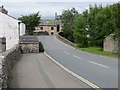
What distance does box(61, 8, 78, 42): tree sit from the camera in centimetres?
10206

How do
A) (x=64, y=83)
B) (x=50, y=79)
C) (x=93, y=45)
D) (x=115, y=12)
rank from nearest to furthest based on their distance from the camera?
(x=64, y=83), (x=50, y=79), (x=115, y=12), (x=93, y=45)

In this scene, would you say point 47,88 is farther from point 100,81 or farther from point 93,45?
point 93,45

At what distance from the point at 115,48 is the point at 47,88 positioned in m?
32.9

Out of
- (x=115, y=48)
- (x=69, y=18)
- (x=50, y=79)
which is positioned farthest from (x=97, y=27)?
(x=69, y=18)

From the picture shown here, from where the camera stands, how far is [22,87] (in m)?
14.7

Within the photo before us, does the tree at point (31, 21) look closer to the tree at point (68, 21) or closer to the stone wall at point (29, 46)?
the tree at point (68, 21)

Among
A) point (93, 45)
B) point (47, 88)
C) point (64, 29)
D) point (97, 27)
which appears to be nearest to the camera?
point (47, 88)

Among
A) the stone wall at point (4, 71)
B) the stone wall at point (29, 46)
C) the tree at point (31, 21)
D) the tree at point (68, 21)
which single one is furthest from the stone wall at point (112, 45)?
the tree at point (31, 21)

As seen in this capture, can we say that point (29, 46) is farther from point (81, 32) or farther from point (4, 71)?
point (4, 71)

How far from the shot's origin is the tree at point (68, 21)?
102m

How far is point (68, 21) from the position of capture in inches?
4528

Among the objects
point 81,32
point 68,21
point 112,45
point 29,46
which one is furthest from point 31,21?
point 112,45

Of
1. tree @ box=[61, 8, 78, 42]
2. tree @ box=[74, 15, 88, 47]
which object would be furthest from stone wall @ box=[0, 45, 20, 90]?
tree @ box=[61, 8, 78, 42]

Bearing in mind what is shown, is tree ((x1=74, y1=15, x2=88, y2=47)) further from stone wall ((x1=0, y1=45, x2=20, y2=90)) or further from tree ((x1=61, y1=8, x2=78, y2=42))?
stone wall ((x1=0, y1=45, x2=20, y2=90))
